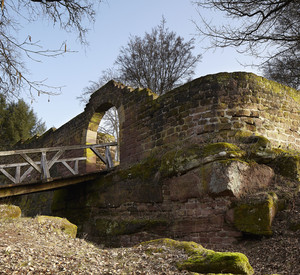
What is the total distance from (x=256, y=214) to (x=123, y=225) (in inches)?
130

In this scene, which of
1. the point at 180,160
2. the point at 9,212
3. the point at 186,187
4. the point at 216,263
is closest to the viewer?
the point at 216,263

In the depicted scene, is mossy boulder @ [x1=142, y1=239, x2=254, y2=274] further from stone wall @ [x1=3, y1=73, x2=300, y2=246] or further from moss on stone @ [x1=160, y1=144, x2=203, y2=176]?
moss on stone @ [x1=160, y1=144, x2=203, y2=176]

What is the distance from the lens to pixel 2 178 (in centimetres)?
1941

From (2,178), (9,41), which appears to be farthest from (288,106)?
(2,178)

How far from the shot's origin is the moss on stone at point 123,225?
712 centimetres

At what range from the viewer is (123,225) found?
771cm

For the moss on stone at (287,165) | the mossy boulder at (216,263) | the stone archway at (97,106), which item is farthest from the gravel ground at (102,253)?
the stone archway at (97,106)

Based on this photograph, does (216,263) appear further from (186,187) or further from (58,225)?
(58,225)

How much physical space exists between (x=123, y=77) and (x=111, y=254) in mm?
15735

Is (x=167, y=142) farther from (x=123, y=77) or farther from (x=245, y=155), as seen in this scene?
(x=123, y=77)

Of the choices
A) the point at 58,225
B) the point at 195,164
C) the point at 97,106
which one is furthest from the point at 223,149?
the point at 97,106

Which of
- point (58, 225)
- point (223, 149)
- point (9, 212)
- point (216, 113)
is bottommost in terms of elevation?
point (58, 225)

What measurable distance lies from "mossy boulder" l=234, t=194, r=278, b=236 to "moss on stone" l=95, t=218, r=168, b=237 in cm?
172

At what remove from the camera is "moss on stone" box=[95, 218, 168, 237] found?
712 centimetres
